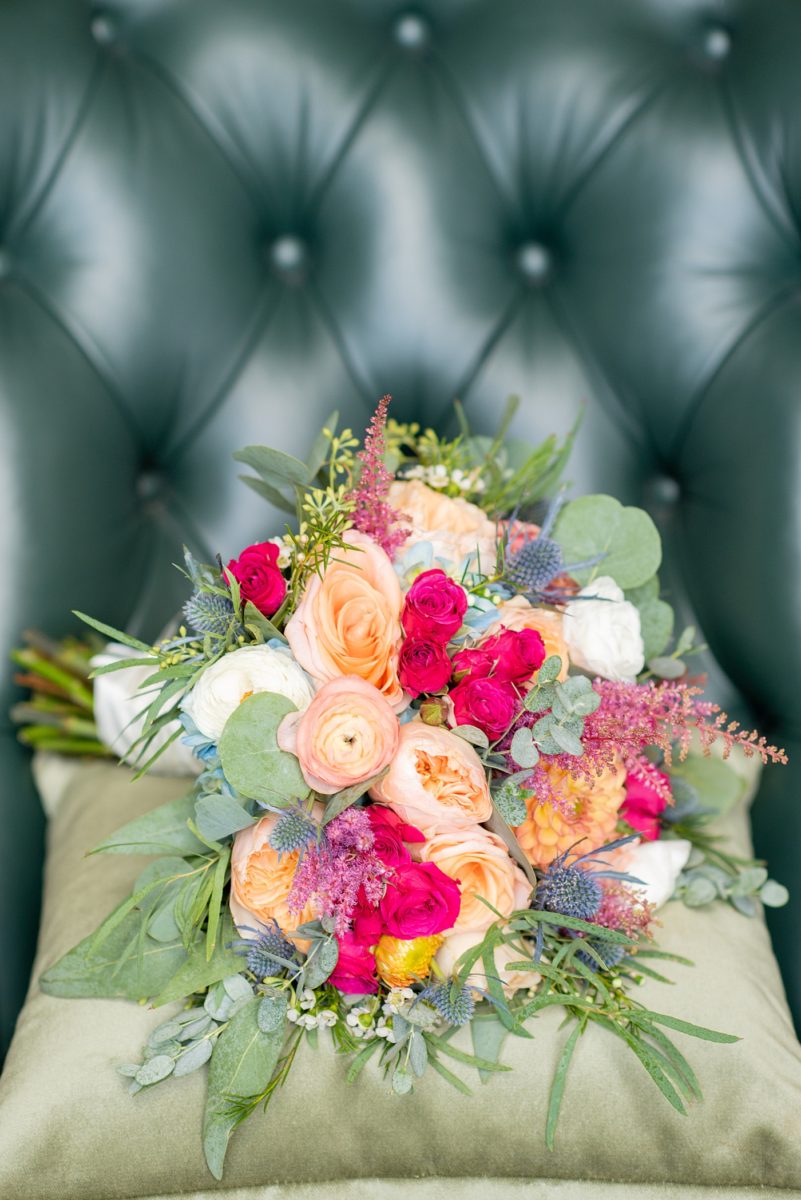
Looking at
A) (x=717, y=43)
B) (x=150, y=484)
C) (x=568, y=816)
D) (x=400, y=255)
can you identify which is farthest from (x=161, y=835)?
(x=717, y=43)

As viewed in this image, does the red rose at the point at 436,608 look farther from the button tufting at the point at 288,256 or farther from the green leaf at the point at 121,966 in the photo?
the button tufting at the point at 288,256

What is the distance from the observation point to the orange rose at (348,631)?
64 centimetres

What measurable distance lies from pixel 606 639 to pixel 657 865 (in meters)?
0.20

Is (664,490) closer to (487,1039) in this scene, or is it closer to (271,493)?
(271,493)

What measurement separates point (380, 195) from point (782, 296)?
17.1 inches

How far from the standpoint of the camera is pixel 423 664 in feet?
2.09

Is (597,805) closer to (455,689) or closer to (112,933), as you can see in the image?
(455,689)

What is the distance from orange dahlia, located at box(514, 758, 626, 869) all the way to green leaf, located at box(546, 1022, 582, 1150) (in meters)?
0.12

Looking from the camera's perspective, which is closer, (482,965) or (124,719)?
(482,965)

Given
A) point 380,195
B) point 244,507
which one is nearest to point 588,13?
point 380,195

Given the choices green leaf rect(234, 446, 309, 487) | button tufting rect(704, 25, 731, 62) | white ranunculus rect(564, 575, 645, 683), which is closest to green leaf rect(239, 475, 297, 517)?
green leaf rect(234, 446, 309, 487)

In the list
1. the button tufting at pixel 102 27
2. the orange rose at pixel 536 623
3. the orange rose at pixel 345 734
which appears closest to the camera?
the orange rose at pixel 345 734

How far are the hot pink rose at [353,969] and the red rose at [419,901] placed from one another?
4 cm

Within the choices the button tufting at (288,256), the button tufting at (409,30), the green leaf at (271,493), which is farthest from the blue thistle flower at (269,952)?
the button tufting at (409,30)
